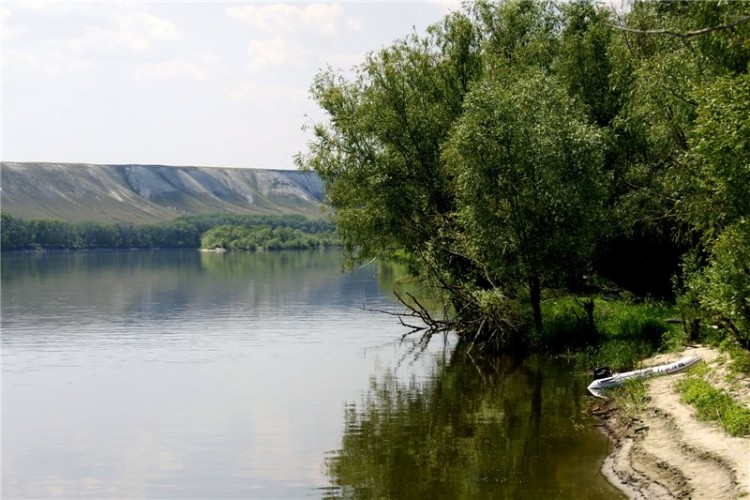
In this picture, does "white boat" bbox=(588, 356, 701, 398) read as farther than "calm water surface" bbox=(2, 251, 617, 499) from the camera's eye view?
Yes

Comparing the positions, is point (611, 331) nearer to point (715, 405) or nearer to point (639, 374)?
point (639, 374)

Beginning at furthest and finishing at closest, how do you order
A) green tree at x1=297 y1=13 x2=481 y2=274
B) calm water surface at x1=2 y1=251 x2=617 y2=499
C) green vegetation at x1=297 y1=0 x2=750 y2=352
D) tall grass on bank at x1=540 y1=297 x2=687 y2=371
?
green tree at x1=297 y1=13 x2=481 y2=274 < tall grass on bank at x1=540 y1=297 x2=687 y2=371 < green vegetation at x1=297 y1=0 x2=750 y2=352 < calm water surface at x1=2 y1=251 x2=617 y2=499

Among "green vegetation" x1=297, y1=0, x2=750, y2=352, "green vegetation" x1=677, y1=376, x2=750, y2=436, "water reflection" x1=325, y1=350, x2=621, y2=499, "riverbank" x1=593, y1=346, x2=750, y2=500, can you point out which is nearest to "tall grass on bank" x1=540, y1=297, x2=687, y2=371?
"green vegetation" x1=297, y1=0, x2=750, y2=352

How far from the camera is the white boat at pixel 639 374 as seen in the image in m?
25.1

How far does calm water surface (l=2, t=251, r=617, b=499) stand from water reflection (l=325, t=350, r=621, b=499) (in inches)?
2.5

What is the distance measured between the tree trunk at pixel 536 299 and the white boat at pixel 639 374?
7.92 m

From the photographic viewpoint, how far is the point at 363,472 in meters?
19.8

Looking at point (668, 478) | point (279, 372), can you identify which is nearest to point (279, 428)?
point (279, 372)

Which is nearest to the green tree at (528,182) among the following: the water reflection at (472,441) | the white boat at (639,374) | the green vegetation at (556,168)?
the green vegetation at (556,168)

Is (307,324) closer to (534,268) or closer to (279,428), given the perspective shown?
(534,268)

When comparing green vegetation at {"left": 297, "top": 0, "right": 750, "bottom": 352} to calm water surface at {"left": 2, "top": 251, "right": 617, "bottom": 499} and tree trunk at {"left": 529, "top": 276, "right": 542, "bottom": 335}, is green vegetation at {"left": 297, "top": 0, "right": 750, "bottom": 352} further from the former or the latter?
calm water surface at {"left": 2, "top": 251, "right": 617, "bottom": 499}

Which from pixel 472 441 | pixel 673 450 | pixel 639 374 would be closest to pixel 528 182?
pixel 639 374

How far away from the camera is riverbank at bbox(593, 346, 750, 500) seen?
1605 cm

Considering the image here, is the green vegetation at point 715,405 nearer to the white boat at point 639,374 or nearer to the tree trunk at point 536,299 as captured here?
the white boat at point 639,374
